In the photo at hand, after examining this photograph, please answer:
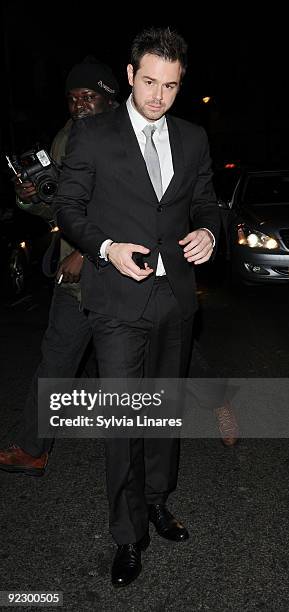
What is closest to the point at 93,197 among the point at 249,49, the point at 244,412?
the point at 244,412

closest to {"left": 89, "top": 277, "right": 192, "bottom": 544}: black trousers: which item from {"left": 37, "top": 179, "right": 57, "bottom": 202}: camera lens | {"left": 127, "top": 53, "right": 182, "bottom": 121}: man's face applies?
{"left": 127, "top": 53, "right": 182, "bottom": 121}: man's face

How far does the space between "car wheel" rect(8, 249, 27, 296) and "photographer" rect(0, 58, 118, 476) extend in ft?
18.4

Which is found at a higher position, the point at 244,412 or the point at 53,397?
the point at 53,397

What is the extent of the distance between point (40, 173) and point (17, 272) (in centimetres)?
593

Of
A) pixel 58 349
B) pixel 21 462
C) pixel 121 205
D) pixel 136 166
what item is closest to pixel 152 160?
pixel 136 166

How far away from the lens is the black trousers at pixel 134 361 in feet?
8.48

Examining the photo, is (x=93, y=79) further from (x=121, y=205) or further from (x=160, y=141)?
(x=121, y=205)

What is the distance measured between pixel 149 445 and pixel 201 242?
990 mm

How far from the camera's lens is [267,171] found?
31.7ft

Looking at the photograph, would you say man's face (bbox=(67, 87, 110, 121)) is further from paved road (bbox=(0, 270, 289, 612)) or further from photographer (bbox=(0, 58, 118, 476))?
paved road (bbox=(0, 270, 289, 612))

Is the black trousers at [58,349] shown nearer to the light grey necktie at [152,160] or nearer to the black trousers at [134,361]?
the black trousers at [134,361]

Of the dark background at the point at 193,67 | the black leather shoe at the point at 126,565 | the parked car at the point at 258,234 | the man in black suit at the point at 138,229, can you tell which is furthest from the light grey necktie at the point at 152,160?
the dark background at the point at 193,67

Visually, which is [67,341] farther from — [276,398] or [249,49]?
[249,49]

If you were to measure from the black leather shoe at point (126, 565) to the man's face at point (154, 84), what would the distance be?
1739mm
